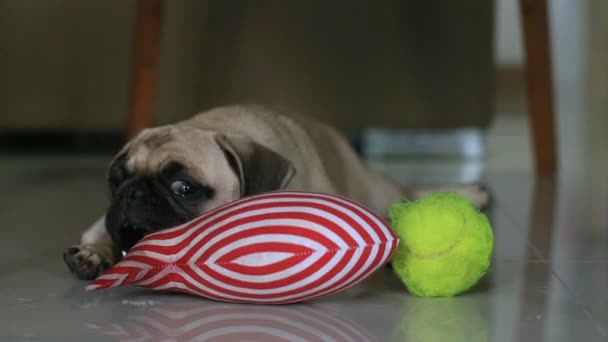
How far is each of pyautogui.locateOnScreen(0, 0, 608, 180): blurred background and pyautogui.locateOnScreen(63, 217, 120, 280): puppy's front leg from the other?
1.64 meters

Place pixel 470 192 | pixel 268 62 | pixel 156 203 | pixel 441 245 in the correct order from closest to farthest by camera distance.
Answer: pixel 441 245, pixel 156 203, pixel 470 192, pixel 268 62

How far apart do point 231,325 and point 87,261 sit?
40cm

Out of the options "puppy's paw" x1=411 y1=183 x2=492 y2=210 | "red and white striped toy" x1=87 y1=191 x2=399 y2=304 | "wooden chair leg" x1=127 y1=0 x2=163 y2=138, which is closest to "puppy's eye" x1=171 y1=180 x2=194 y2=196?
"red and white striped toy" x1=87 y1=191 x2=399 y2=304

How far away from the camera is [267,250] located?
51.0 inches

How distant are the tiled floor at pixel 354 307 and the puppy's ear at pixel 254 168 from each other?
0.76 ft

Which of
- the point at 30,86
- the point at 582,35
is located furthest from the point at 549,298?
the point at 582,35

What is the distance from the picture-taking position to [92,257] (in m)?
1.56

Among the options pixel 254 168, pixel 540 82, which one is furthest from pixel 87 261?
pixel 540 82

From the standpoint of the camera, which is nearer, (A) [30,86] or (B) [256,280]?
(B) [256,280]

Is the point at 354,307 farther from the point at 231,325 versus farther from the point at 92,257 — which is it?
the point at 92,257

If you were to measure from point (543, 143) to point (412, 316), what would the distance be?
69.8 inches

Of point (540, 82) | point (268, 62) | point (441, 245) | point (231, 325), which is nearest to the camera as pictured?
point (231, 325)

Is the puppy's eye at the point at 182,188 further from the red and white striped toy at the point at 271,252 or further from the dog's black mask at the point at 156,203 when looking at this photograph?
the red and white striped toy at the point at 271,252

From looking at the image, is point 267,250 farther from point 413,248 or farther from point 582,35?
point 582,35
